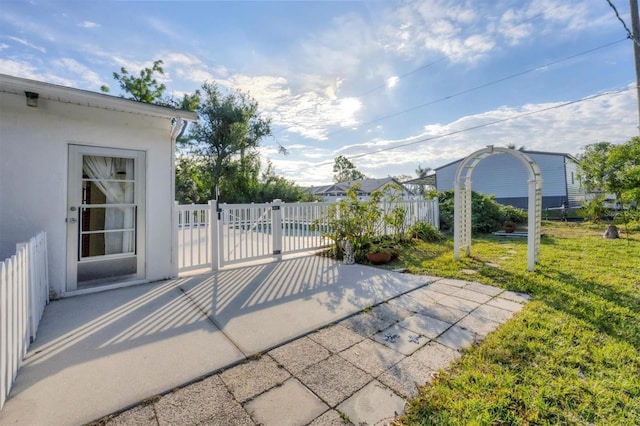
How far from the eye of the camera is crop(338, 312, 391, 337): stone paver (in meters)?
2.49

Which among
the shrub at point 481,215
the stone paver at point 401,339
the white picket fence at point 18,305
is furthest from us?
the shrub at point 481,215

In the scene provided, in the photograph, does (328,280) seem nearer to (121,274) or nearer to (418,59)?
(121,274)

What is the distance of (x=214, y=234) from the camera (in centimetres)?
469

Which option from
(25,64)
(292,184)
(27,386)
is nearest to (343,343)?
(27,386)

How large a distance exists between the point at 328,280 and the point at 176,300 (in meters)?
2.11

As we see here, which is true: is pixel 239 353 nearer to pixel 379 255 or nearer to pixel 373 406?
pixel 373 406

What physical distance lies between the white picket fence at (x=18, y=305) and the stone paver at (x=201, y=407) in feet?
2.98

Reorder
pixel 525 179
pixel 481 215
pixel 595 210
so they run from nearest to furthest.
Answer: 1. pixel 481 215
2. pixel 595 210
3. pixel 525 179

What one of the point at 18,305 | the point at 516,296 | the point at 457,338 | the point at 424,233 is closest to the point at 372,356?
the point at 457,338

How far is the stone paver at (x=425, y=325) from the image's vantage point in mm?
2439

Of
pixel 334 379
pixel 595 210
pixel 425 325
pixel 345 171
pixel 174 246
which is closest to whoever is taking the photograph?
pixel 334 379

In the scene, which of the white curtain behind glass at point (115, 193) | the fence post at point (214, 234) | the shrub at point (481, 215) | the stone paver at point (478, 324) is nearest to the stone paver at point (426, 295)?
the stone paver at point (478, 324)

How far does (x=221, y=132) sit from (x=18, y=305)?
17.4 metres

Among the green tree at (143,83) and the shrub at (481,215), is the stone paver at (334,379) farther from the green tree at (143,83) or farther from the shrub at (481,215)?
the green tree at (143,83)
